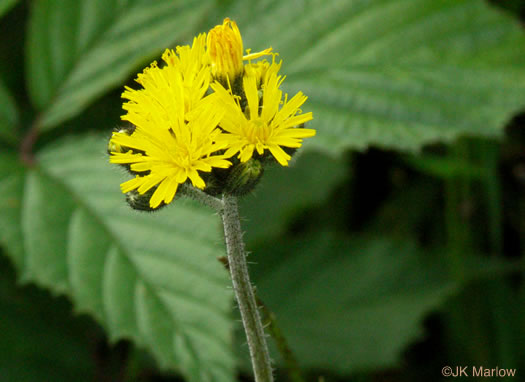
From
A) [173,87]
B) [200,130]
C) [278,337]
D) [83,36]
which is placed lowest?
[278,337]

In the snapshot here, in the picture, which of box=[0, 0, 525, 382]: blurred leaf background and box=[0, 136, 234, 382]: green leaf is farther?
box=[0, 0, 525, 382]: blurred leaf background

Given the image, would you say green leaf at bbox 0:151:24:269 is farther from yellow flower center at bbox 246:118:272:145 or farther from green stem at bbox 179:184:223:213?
yellow flower center at bbox 246:118:272:145

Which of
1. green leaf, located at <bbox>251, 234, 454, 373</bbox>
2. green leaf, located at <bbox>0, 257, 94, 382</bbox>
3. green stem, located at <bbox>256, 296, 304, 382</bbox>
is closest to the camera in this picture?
green stem, located at <bbox>256, 296, 304, 382</bbox>

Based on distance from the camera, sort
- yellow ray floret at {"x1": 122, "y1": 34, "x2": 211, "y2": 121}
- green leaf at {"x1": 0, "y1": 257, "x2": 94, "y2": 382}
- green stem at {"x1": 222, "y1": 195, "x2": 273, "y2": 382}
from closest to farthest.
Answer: green stem at {"x1": 222, "y1": 195, "x2": 273, "y2": 382} < yellow ray floret at {"x1": 122, "y1": 34, "x2": 211, "y2": 121} < green leaf at {"x1": 0, "y1": 257, "x2": 94, "y2": 382}

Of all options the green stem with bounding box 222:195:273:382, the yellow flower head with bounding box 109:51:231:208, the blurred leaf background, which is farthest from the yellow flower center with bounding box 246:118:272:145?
the blurred leaf background

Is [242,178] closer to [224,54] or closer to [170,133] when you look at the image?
[170,133]

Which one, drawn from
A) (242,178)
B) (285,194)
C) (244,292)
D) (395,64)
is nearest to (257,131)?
(242,178)
